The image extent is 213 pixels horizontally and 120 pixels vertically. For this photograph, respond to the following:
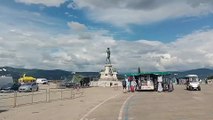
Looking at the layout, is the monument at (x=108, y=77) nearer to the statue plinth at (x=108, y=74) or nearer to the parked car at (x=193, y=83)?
the statue plinth at (x=108, y=74)

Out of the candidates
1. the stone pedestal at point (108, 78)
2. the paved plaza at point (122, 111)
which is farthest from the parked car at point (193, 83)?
the stone pedestal at point (108, 78)

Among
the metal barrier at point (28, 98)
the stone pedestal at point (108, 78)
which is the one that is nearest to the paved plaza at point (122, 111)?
the metal barrier at point (28, 98)

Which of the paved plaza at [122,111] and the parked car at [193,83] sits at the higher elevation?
the parked car at [193,83]

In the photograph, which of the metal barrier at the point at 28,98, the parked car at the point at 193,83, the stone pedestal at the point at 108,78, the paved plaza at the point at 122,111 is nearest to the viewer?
the paved plaza at the point at 122,111

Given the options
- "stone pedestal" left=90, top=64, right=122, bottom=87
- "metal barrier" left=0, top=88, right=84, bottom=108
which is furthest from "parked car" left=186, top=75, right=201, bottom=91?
"stone pedestal" left=90, top=64, right=122, bottom=87

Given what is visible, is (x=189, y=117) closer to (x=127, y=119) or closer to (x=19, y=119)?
(x=127, y=119)

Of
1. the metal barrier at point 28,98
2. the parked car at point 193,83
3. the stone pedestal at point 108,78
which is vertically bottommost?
the metal barrier at point 28,98

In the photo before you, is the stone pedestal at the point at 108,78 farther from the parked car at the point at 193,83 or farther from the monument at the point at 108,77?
the parked car at the point at 193,83

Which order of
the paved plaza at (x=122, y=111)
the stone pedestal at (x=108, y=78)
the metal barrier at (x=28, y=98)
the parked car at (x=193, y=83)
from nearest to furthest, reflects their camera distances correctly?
the paved plaza at (x=122, y=111), the metal barrier at (x=28, y=98), the parked car at (x=193, y=83), the stone pedestal at (x=108, y=78)

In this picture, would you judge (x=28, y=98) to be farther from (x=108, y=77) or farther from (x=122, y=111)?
(x=108, y=77)

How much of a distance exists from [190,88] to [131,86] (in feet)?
25.5

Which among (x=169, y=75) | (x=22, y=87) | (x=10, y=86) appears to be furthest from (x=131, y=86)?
(x=10, y=86)

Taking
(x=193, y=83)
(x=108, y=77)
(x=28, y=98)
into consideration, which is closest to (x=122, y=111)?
(x=28, y=98)

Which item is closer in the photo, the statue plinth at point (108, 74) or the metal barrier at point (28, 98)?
the metal barrier at point (28, 98)
